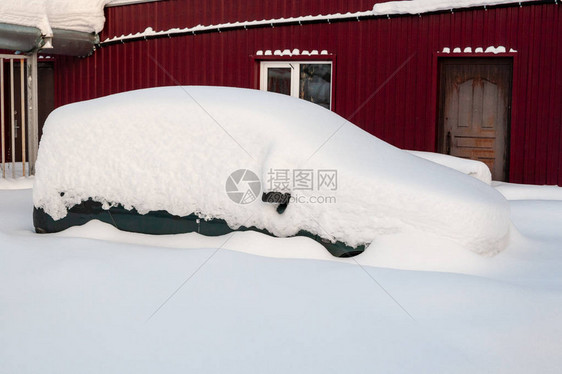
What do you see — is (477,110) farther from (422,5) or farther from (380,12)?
(380,12)

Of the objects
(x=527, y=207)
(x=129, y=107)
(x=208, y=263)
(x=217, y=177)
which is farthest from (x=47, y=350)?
(x=527, y=207)

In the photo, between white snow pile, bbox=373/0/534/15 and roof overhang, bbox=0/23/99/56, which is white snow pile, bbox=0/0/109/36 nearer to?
roof overhang, bbox=0/23/99/56

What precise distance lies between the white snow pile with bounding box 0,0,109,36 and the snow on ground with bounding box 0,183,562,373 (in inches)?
265

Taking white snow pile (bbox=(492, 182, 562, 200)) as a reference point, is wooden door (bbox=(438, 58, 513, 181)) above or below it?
above

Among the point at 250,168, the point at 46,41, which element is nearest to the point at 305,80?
the point at 46,41

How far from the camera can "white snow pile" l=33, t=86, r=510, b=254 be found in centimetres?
437

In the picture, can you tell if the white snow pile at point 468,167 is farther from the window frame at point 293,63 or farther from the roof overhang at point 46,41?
the roof overhang at point 46,41

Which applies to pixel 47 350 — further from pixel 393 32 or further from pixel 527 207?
pixel 393 32

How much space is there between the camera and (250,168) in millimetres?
4594

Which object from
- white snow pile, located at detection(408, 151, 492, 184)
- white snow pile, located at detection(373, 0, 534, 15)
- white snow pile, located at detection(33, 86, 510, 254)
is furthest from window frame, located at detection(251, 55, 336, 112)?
white snow pile, located at detection(33, 86, 510, 254)

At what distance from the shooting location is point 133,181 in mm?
4891

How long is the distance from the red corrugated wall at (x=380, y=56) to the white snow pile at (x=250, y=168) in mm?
4276

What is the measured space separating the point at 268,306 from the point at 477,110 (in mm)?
6537

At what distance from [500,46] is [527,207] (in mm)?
3016
